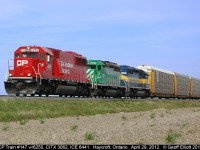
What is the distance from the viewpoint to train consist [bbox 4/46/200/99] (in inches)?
1161

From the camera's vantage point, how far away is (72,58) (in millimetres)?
34969

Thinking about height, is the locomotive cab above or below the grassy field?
above

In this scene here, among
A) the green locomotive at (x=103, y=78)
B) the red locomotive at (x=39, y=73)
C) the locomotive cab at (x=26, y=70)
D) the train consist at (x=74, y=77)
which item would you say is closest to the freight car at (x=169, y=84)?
the train consist at (x=74, y=77)

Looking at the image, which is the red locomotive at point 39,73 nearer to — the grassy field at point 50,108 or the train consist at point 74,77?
the train consist at point 74,77

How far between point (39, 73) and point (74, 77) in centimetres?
586

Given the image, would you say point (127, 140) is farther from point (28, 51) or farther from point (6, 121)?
point (28, 51)

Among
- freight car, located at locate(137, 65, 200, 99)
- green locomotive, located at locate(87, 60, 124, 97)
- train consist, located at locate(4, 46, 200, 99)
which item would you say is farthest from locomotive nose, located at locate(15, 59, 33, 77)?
freight car, located at locate(137, 65, 200, 99)

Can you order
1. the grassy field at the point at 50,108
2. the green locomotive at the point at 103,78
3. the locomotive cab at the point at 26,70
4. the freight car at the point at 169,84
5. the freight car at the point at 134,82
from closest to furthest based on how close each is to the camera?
the grassy field at the point at 50,108 < the locomotive cab at the point at 26,70 < the green locomotive at the point at 103,78 < the freight car at the point at 134,82 < the freight car at the point at 169,84

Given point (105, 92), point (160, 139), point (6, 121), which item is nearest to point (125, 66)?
point (105, 92)

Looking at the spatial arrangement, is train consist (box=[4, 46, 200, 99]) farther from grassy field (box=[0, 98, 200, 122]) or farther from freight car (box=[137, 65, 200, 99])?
grassy field (box=[0, 98, 200, 122])

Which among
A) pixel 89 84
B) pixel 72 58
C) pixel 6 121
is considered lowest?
pixel 6 121

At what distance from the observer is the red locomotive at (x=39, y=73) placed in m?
29.1

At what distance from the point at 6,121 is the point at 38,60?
907 centimetres

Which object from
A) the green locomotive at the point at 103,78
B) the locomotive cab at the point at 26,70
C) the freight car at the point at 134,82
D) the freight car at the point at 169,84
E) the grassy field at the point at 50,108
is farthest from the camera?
the freight car at the point at 169,84
